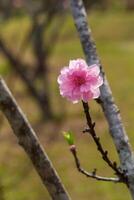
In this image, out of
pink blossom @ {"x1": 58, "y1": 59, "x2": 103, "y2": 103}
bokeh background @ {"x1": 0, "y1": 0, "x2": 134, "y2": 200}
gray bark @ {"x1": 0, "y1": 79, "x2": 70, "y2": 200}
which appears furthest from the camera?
bokeh background @ {"x1": 0, "y1": 0, "x2": 134, "y2": 200}

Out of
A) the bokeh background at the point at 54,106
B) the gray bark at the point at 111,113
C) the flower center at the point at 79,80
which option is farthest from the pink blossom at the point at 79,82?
the bokeh background at the point at 54,106

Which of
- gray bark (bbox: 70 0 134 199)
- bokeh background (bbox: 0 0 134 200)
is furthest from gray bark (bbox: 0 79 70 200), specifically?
bokeh background (bbox: 0 0 134 200)

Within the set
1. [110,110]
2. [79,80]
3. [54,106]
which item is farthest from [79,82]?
[54,106]

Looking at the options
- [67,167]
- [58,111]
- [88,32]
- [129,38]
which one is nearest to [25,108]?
[58,111]

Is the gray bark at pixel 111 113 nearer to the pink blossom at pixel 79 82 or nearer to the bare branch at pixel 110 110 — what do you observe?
the bare branch at pixel 110 110

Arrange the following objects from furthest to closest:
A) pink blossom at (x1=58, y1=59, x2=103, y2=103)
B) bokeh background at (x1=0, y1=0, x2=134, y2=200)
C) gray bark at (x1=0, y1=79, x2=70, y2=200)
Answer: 1. bokeh background at (x1=0, y1=0, x2=134, y2=200)
2. gray bark at (x1=0, y1=79, x2=70, y2=200)
3. pink blossom at (x1=58, y1=59, x2=103, y2=103)

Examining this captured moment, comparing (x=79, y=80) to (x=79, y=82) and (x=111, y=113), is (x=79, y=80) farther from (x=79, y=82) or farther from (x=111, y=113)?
(x=111, y=113)

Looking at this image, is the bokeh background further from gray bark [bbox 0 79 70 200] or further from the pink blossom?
the pink blossom
